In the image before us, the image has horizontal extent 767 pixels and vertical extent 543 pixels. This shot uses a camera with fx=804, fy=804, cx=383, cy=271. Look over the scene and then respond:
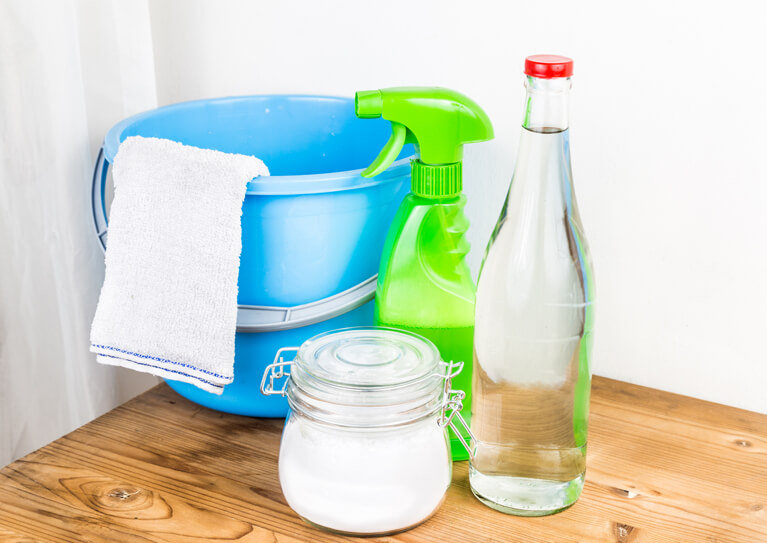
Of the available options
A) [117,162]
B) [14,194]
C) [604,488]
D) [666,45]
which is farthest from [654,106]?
[14,194]

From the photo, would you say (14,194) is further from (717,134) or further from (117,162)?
(717,134)

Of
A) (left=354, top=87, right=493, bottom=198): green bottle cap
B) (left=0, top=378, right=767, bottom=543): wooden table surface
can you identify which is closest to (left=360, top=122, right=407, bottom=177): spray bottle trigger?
(left=354, top=87, right=493, bottom=198): green bottle cap

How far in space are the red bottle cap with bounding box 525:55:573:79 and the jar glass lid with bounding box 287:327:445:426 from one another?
0.20 m

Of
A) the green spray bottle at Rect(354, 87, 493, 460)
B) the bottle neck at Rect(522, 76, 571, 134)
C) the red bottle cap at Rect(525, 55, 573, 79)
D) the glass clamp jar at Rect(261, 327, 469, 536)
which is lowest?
the glass clamp jar at Rect(261, 327, 469, 536)

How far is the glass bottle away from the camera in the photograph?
1.84ft

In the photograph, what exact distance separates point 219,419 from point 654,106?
0.47 metres

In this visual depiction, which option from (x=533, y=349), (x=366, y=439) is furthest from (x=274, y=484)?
(x=533, y=349)

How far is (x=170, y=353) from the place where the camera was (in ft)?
2.07

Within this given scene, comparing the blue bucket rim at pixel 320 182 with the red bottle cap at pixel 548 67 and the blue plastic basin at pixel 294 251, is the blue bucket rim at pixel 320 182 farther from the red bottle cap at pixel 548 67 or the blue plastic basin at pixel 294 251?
the red bottle cap at pixel 548 67

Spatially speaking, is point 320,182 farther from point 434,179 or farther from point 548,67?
point 548,67

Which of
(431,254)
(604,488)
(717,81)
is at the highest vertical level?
(717,81)

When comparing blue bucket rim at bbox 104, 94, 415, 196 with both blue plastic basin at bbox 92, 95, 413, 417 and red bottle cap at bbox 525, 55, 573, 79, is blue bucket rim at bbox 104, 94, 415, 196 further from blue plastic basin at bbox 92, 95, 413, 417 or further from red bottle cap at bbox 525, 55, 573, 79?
red bottle cap at bbox 525, 55, 573, 79

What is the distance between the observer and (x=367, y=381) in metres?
0.53

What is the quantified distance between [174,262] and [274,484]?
0.62ft
